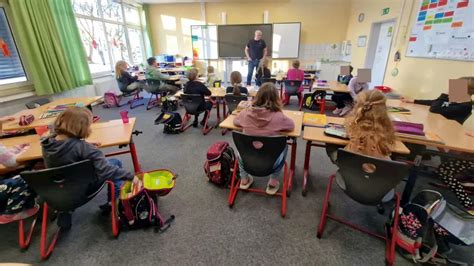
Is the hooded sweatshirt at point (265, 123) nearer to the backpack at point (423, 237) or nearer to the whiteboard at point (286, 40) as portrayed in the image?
the backpack at point (423, 237)

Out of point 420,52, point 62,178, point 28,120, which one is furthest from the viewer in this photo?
point 420,52

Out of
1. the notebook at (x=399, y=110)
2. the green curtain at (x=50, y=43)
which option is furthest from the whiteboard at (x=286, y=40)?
the green curtain at (x=50, y=43)

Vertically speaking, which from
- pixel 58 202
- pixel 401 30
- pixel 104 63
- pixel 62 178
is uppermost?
pixel 401 30

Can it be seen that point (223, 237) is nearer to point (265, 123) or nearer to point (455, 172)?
point (265, 123)

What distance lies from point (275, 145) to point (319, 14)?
7060 mm

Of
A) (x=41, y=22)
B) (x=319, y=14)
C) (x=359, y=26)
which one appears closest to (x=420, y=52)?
(x=359, y=26)

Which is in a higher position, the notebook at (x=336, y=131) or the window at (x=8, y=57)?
the window at (x=8, y=57)

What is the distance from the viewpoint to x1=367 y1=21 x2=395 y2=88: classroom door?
4.74m

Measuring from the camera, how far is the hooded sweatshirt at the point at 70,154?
143 cm

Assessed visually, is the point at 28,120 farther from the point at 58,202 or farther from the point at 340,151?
the point at 340,151

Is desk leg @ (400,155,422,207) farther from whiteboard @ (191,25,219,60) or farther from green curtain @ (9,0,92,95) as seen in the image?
whiteboard @ (191,25,219,60)

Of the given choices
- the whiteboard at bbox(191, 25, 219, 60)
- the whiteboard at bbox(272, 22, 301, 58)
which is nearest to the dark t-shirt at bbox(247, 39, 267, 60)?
the whiteboard at bbox(272, 22, 301, 58)

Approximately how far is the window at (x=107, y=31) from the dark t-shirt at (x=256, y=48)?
3.85 m

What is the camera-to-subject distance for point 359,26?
239 inches
